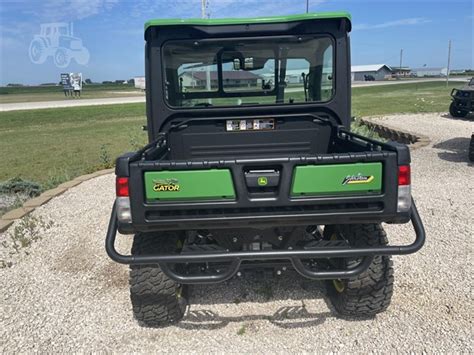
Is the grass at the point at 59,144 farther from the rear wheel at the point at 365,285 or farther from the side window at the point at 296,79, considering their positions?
the rear wheel at the point at 365,285

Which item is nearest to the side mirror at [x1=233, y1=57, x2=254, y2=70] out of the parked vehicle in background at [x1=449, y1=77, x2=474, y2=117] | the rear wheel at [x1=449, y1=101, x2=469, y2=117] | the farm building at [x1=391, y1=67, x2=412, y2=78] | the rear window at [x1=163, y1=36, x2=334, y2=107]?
the rear window at [x1=163, y1=36, x2=334, y2=107]

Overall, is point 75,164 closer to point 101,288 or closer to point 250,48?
point 101,288

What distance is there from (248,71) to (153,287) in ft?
A: 6.68

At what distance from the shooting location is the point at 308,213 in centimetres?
248

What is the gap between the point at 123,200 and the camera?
244 centimetres

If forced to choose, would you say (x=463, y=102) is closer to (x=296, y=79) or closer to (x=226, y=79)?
(x=296, y=79)

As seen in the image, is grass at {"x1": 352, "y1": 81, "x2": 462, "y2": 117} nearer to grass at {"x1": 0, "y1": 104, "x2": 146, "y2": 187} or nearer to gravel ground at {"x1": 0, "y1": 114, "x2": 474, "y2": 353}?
grass at {"x1": 0, "y1": 104, "x2": 146, "y2": 187}

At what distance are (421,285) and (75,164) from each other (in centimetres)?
797

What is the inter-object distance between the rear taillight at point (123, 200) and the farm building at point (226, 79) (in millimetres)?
1618

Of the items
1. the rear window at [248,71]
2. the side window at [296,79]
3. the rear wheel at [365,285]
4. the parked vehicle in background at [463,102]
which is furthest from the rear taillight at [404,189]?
the parked vehicle in background at [463,102]

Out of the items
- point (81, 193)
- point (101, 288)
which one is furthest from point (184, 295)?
point (81, 193)

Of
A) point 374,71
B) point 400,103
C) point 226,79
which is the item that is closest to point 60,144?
point 226,79

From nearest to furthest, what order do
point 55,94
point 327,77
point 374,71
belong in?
1. point 327,77
2. point 55,94
3. point 374,71

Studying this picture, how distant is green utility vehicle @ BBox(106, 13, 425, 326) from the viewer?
243cm
